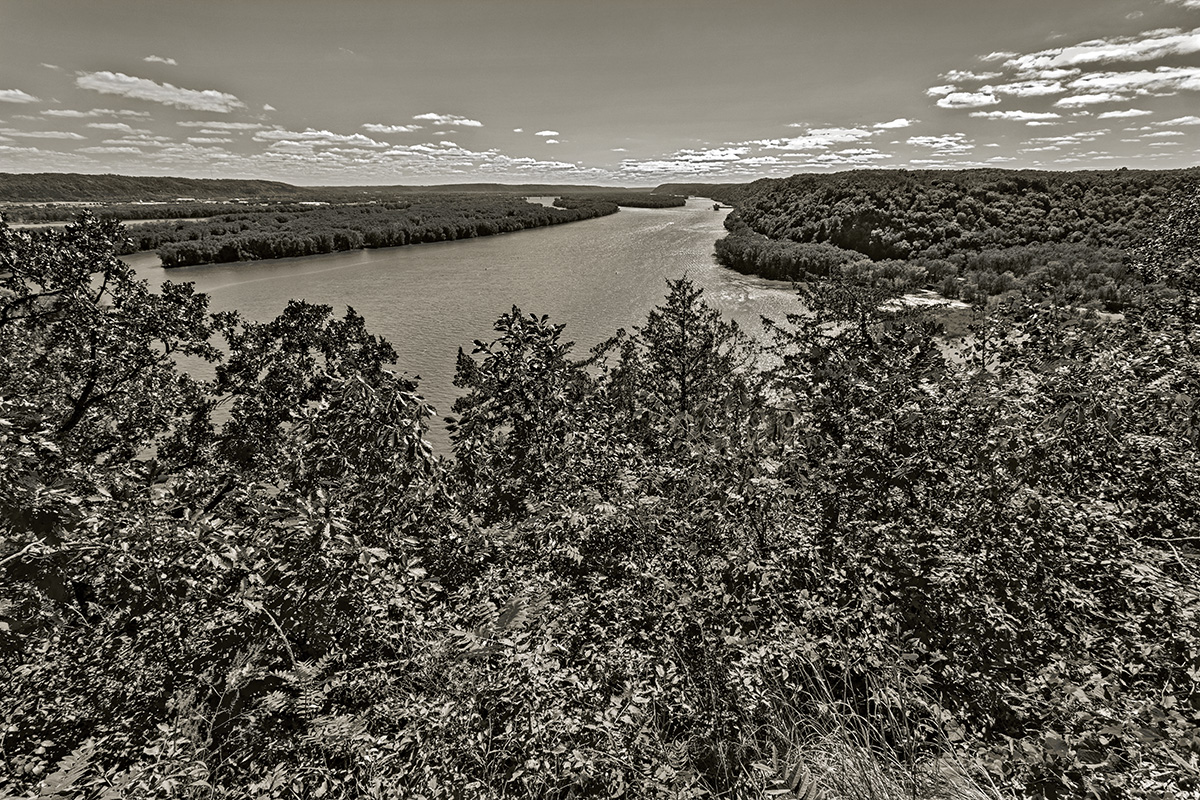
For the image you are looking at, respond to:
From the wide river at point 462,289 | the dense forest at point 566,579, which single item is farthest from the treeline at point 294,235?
the dense forest at point 566,579

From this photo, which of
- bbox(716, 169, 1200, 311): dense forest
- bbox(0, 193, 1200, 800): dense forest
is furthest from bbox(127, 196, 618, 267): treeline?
bbox(0, 193, 1200, 800): dense forest

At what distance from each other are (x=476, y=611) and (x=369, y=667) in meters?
1.08

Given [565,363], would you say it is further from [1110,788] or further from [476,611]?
[1110,788]

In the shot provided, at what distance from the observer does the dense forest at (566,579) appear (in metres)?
4.56

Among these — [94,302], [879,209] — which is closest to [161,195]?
[879,209]

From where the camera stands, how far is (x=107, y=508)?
4.88m

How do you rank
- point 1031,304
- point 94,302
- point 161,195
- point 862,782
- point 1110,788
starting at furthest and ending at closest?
point 161,195, point 1031,304, point 94,302, point 862,782, point 1110,788

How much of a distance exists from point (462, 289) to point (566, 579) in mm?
29022

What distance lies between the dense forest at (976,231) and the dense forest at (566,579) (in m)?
22.0

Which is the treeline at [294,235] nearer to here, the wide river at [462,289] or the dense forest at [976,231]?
the wide river at [462,289]

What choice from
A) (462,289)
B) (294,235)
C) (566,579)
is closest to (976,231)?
(462,289)

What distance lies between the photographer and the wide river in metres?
22.5

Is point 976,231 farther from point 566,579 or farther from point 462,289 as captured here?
point 566,579

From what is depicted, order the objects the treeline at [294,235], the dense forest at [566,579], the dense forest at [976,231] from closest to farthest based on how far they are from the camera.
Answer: the dense forest at [566,579] < the dense forest at [976,231] < the treeline at [294,235]
